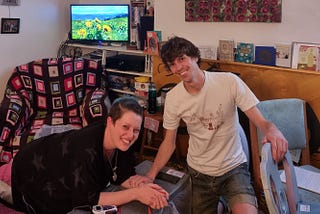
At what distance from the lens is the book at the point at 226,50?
9.07 feet

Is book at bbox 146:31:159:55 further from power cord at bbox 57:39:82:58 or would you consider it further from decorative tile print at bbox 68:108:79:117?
power cord at bbox 57:39:82:58

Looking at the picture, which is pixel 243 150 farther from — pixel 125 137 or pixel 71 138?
pixel 71 138

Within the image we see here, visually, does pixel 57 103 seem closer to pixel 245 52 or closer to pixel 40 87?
pixel 40 87

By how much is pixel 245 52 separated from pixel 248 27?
7.9 inches

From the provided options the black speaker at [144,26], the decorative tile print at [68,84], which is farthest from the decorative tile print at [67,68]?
the black speaker at [144,26]

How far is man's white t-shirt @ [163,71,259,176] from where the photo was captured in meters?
1.67

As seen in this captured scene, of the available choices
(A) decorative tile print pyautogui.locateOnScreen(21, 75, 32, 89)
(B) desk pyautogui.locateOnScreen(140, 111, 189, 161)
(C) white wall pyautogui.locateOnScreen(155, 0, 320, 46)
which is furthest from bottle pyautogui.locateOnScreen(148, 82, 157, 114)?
(A) decorative tile print pyautogui.locateOnScreen(21, 75, 32, 89)

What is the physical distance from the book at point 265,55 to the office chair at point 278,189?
1251 millimetres

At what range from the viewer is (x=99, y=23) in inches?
147

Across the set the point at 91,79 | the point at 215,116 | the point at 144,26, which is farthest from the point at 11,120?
the point at 215,116

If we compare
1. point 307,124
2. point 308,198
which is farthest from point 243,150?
point 307,124

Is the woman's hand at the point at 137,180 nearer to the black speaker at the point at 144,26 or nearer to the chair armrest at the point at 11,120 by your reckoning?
the chair armrest at the point at 11,120

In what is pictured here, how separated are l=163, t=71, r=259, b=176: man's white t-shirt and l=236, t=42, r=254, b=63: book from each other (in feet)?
3.51

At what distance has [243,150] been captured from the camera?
70.6 inches
